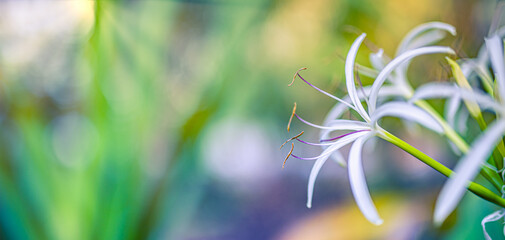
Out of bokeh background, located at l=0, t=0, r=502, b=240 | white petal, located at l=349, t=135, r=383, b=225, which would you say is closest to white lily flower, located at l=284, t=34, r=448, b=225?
white petal, located at l=349, t=135, r=383, b=225

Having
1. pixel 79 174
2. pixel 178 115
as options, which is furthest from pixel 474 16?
pixel 79 174

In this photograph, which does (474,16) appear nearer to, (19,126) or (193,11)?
(193,11)

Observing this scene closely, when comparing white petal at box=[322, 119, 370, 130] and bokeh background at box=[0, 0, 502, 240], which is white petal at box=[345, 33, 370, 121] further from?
bokeh background at box=[0, 0, 502, 240]

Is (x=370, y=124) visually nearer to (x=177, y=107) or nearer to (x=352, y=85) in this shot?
(x=352, y=85)

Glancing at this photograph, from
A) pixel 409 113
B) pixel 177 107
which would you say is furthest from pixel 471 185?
pixel 177 107

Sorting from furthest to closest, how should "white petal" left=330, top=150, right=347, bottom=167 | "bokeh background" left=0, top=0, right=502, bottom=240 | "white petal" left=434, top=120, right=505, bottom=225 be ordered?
"bokeh background" left=0, top=0, right=502, bottom=240 → "white petal" left=330, top=150, right=347, bottom=167 → "white petal" left=434, top=120, right=505, bottom=225

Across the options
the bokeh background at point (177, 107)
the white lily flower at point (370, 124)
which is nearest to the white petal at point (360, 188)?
the white lily flower at point (370, 124)
